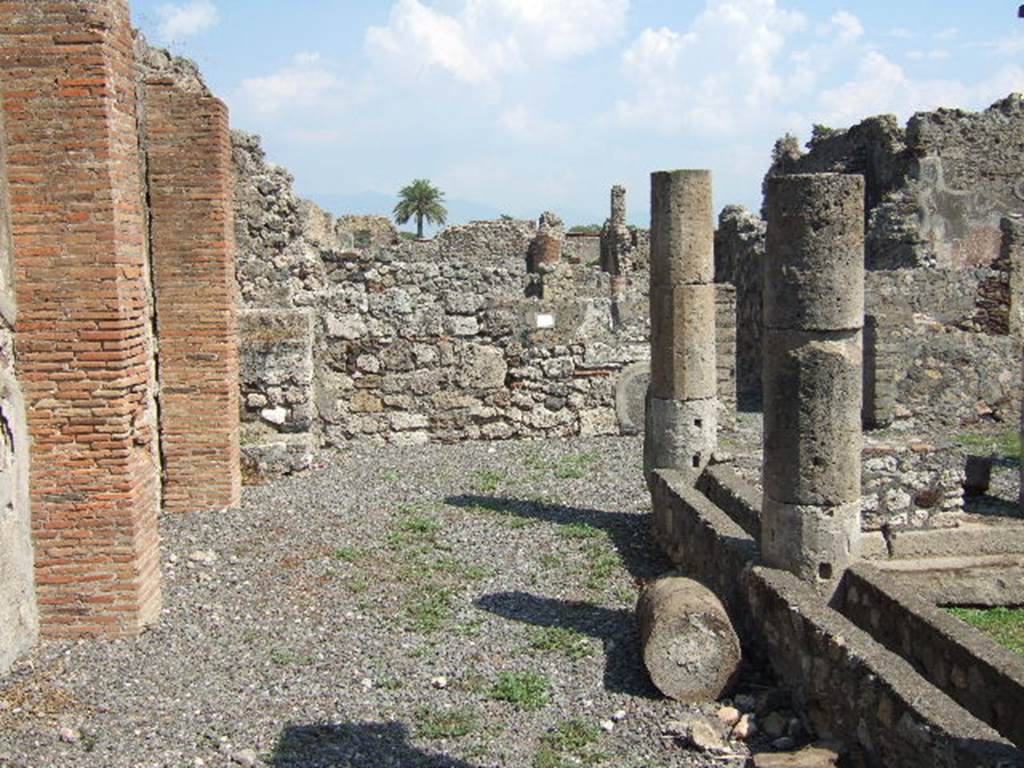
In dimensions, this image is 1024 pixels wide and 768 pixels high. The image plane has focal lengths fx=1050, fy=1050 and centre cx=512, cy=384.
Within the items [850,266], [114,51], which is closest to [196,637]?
[114,51]

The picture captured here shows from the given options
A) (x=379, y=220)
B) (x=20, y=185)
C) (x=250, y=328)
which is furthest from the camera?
(x=379, y=220)

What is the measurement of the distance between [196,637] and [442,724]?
2.14 meters

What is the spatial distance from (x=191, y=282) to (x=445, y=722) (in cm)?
570

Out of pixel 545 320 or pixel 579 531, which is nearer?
pixel 579 531

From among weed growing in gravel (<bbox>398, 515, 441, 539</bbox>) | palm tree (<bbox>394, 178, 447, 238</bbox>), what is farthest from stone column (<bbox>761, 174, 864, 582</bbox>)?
palm tree (<bbox>394, 178, 447, 238</bbox>)

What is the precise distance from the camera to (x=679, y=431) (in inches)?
385

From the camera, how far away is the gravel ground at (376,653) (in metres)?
5.43

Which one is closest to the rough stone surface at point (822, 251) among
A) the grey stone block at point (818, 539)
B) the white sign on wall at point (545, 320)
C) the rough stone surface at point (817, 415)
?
the rough stone surface at point (817, 415)

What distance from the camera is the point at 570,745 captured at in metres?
5.42

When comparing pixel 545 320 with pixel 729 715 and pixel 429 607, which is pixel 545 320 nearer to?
pixel 429 607

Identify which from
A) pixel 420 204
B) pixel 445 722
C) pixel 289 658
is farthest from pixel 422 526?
pixel 420 204

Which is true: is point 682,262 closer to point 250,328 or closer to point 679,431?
point 679,431

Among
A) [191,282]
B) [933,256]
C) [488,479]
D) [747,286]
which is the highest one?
[933,256]

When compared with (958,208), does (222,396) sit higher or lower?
lower
